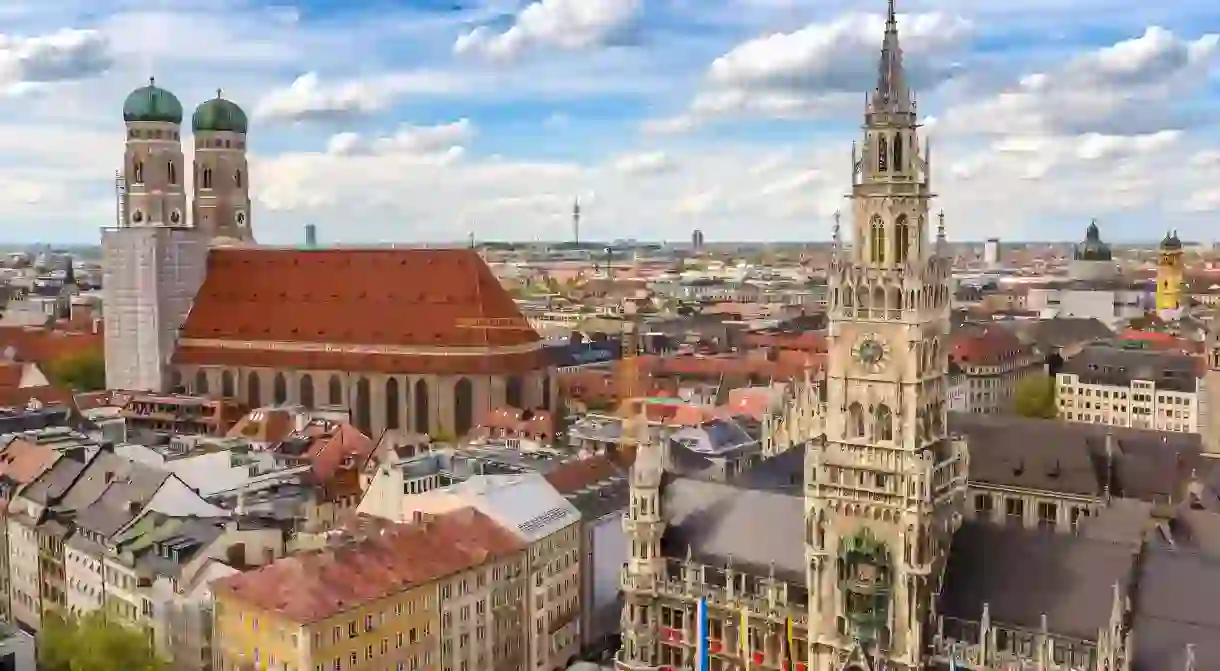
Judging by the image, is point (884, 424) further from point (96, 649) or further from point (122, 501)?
point (122, 501)

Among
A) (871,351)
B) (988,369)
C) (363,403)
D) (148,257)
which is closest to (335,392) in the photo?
(363,403)

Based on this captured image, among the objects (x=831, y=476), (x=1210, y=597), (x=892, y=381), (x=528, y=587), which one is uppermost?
(x=892, y=381)

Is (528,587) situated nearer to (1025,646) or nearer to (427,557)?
(427,557)

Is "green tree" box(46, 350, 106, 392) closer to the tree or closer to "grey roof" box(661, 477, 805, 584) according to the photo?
the tree

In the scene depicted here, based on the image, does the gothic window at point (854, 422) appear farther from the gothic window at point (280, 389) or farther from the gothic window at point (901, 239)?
the gothic window at point (280, 389)

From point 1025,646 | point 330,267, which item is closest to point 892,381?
point 1025,646

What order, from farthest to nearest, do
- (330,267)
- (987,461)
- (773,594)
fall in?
1. (330,267)
2. (987,461)
3. (773,594)

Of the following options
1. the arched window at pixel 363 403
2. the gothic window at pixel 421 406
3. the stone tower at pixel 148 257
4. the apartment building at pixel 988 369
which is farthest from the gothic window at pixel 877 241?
the stone tower at pixel 148 257

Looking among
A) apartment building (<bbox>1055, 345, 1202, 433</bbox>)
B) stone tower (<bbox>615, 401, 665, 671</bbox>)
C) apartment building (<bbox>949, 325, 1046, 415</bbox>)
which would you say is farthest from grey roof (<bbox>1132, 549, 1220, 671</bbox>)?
apartment building (<bbox>949, 325, 1046, 415</bbox>)
